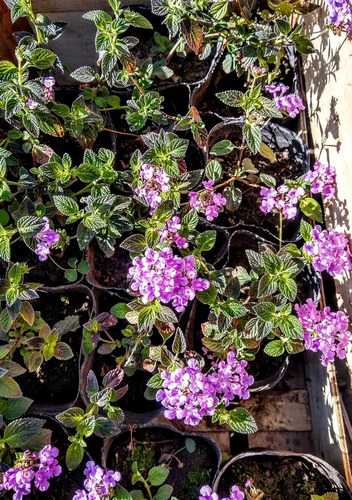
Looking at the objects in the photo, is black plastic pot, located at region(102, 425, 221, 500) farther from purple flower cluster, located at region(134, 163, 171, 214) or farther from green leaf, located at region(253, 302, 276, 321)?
purple flower cluster, located at region(134, 163, 171, 214)

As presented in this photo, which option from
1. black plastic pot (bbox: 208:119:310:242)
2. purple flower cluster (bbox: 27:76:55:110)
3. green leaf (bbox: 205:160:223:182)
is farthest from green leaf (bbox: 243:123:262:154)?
purple flower cluster (bbox: 27:76:55:110)

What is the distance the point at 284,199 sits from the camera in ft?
4.30

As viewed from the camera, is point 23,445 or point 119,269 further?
point 119,269

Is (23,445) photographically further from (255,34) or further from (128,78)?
(255,34)

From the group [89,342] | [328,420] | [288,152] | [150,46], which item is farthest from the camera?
[150,46]

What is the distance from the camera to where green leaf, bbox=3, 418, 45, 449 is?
45.8 inches

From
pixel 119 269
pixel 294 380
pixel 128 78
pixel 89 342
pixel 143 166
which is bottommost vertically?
pixel 294 380

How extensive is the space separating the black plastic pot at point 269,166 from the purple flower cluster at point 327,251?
31 cm

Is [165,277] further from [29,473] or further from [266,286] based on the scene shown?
[29,473]

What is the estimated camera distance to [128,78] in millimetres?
1357

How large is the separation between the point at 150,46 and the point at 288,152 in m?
0.64

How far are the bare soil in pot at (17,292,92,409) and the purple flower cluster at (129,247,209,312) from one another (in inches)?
19.3

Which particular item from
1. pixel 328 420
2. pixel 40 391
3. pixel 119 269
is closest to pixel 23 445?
pixel 40 391

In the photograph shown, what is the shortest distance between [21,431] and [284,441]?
34.6 inches
